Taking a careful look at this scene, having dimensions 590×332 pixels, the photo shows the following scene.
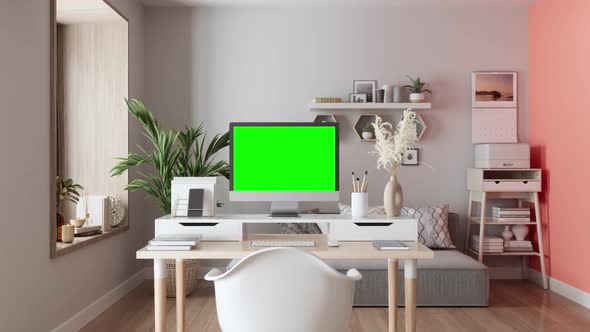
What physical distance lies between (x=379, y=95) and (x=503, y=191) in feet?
4.53

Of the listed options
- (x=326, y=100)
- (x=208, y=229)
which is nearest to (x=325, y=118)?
(x=326, y=100)

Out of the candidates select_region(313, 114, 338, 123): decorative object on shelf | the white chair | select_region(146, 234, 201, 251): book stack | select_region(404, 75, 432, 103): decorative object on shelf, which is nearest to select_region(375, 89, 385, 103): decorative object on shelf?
select_region(404, 75, 432, 103): decorative object on shelf

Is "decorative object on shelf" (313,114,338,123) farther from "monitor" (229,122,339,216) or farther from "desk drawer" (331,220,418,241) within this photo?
"desk drawer" (331,220,418,241)

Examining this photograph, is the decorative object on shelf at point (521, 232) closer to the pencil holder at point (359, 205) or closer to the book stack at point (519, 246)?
the book stack at point (519, 246)

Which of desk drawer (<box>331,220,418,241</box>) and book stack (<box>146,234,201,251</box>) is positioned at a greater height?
desk drawer (<box>331,220,418,241</box>)

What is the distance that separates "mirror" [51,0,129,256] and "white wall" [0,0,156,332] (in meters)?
0.93

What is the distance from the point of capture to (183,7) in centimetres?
510

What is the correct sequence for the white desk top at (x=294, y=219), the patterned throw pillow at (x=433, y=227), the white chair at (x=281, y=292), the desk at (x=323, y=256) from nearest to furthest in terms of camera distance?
the white chair at (x=281, y=292), the desk at (x=323, y=256), the white desk top at (x=294, y=219), the patterned throw pillow at (x=433, y=227)

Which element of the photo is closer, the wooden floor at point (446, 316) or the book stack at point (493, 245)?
the wooden floor at point (446, 316)

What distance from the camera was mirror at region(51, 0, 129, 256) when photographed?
14.2 ft

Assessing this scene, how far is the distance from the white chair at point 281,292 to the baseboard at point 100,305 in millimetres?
1762

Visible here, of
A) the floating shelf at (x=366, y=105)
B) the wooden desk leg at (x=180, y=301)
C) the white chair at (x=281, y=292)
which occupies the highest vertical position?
the floating shelf at (x=366, y=105)

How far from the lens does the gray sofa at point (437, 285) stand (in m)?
4.14

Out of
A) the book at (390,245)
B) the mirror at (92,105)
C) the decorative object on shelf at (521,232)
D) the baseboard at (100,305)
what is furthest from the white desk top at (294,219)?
the decorative object on shelf at (521,232)
